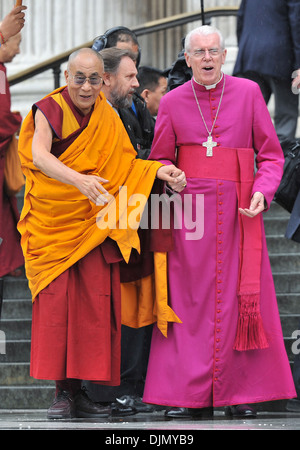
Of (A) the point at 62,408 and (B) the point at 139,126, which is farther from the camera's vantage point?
(B) the point at 139,126

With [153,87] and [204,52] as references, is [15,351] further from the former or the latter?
[204,52]

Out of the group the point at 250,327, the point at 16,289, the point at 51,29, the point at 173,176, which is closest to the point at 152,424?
the point at 250,327

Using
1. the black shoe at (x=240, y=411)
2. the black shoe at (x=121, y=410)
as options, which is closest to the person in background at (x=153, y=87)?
the black shoe at (x=121, y=410)

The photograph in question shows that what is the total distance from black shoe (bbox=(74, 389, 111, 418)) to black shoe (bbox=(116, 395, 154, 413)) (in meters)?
0.23

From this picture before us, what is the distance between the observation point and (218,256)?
5750mm

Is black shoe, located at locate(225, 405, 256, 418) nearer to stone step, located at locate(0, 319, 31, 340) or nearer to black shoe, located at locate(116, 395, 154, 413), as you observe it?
black shoe, located at locate(116, 395, 154, 413)

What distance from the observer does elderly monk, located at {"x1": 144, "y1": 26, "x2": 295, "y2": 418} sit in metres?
5.65

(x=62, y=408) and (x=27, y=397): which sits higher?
(x=62, y=408)

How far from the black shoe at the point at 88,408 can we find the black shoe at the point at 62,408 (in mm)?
53

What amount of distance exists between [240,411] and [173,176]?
1.28m

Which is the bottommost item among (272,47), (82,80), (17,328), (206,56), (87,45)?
(17,328)

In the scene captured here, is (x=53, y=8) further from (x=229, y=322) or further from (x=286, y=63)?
(x=229, y=322)

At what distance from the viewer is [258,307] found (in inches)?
223

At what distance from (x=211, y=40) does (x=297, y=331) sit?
1914 millimetres
